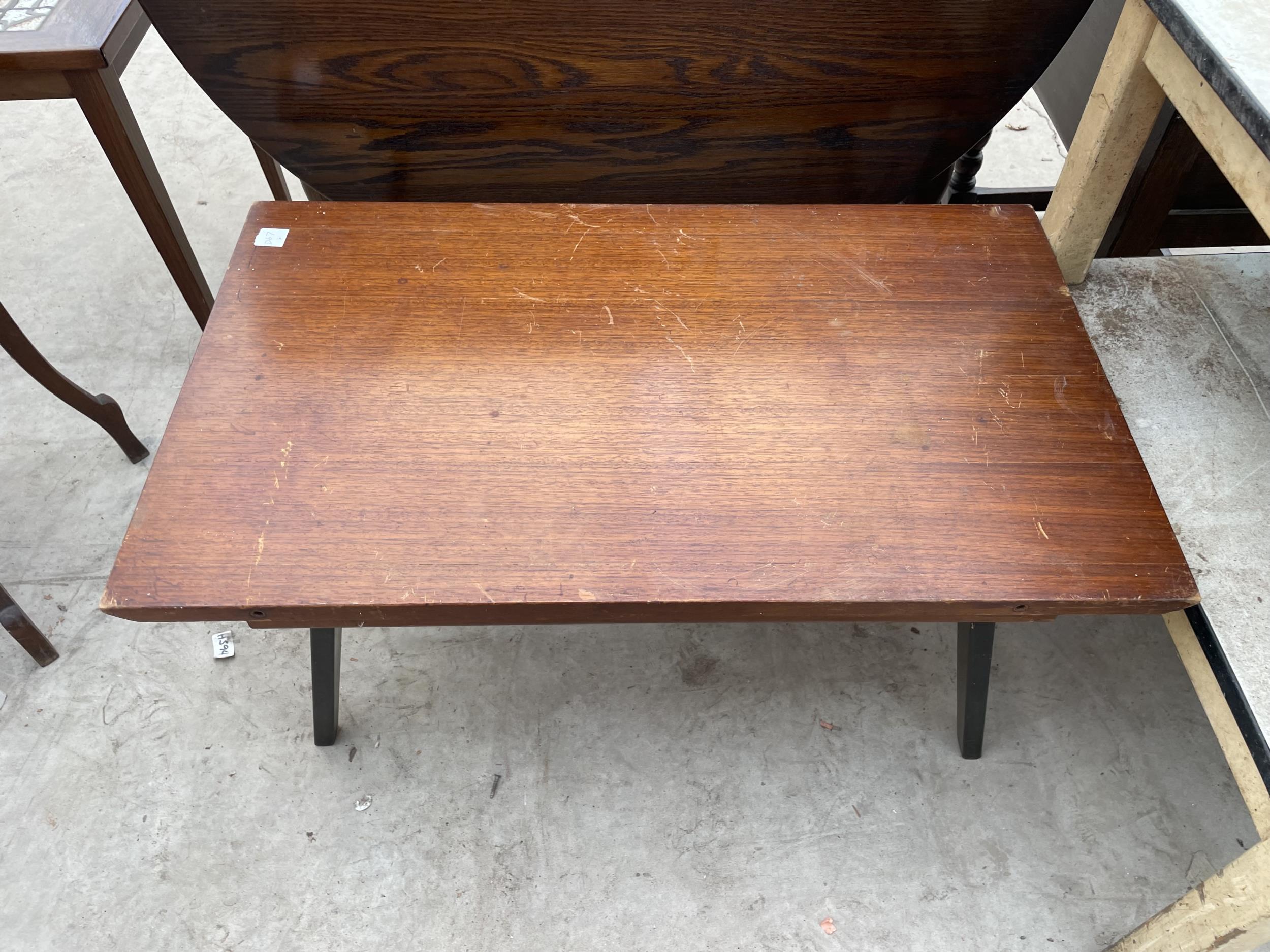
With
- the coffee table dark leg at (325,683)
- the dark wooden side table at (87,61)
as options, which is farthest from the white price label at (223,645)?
the dark wooden side table at (87,61)

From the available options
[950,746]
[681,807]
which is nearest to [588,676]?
[681,807]

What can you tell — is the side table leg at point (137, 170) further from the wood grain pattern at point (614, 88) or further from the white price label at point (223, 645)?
the white price label at point (223, 645)

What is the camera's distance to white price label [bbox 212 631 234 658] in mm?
1516

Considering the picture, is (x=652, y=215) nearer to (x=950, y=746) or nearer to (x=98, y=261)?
(x=950, y=746)

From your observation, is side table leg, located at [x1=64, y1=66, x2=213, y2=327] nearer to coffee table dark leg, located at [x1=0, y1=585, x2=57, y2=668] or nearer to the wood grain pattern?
the wood grain pattern

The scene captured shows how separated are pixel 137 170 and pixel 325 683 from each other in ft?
2.98

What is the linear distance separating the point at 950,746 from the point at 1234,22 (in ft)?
3.25

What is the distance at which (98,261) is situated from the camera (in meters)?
2.15

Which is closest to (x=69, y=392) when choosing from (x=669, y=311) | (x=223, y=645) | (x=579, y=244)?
(x=223, y=645)

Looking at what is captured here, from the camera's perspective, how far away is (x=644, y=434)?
1076mm

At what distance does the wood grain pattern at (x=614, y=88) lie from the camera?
1.34m

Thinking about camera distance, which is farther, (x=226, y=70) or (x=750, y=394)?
(x=226, y=70)

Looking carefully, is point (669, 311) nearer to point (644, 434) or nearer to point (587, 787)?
point (644, 434)

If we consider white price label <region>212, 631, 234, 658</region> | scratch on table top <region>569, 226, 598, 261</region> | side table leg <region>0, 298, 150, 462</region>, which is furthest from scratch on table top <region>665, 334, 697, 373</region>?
side table leg <region>0, 298, 150, 462</region>
